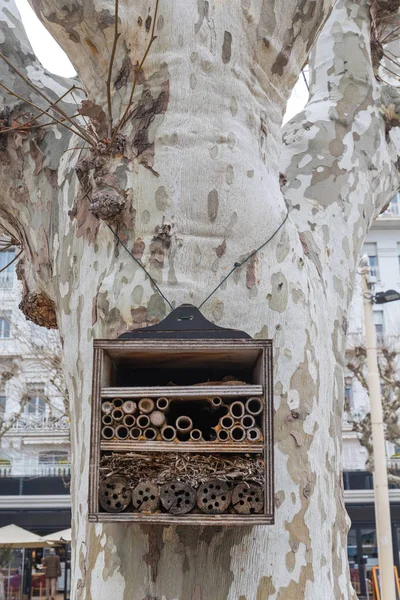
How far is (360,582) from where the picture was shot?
55.0 feet

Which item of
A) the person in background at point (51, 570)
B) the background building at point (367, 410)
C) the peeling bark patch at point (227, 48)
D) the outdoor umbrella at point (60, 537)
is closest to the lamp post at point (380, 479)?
the background building at point (367, 410)

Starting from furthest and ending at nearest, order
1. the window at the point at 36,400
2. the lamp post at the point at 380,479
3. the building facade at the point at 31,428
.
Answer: the window at the point at 36,400, the building facade at the point at 31,428, the lamp post at the point at 380,479

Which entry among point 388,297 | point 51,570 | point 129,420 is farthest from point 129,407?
point 51,570

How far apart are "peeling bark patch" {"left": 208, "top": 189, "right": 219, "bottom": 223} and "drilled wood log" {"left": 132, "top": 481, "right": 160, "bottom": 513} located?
3.15ft

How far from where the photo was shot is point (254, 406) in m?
1.99

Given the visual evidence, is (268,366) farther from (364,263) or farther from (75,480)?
(364,263)

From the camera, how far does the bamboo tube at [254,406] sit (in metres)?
1.97

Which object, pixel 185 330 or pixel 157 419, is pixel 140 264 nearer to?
pixel 185 330

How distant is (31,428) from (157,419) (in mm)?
24113

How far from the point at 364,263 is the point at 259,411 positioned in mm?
8690

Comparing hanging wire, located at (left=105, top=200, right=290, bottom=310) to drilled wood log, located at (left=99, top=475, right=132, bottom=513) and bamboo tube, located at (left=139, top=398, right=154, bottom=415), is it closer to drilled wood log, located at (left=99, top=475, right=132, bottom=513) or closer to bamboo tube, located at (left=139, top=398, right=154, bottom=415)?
bamboo tube, located at (left=139, top=398, right=154, bottom=415)

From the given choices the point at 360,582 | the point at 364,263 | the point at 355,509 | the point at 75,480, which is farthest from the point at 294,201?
the point at 355,509

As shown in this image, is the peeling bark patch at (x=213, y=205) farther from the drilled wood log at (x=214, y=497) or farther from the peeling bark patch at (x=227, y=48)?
the drilled wood log at (x=214, y=497)

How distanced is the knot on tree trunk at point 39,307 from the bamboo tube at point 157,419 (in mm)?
1406
